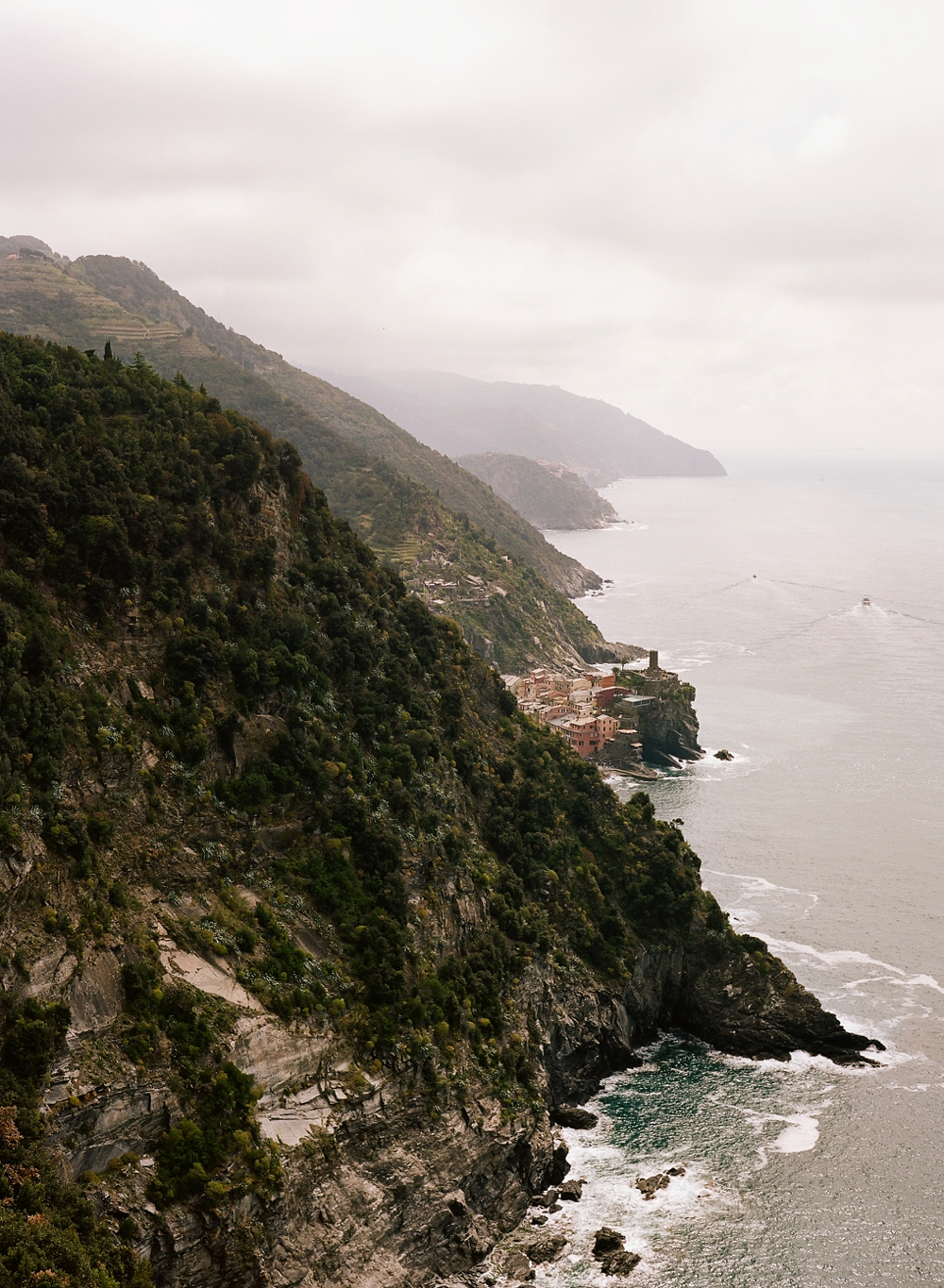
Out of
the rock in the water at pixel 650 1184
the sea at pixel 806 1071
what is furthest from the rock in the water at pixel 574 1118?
the rock in the water at pixel 650 1184

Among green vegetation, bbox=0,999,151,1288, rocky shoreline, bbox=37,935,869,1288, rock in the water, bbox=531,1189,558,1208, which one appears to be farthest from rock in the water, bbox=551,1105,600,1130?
green vegetation, bbox=0,999,151,1288

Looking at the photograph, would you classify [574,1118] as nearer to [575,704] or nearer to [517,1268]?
[517,1268]

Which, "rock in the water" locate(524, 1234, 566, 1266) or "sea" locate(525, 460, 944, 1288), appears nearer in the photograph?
"rock in the water" locate(524, 1234, 566, 1266)

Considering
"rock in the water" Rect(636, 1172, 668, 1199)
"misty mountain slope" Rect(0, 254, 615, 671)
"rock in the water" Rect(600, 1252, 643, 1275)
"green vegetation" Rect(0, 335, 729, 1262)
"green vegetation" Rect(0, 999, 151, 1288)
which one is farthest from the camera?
"misty mountain slope" Rect(0, 254, 615, 671)

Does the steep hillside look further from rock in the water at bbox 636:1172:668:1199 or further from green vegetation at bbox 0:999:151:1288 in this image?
rock in the water at bbox 636:1172:668:1199

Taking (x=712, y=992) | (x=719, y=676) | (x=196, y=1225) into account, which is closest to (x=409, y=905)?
(x=196, y=1225)

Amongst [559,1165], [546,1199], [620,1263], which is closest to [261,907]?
[546,1199]

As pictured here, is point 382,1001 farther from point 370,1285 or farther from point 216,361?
point 216,361
